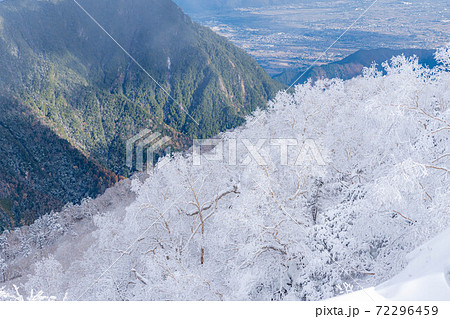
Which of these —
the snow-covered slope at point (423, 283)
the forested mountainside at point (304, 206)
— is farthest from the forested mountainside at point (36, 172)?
the snow-covered slope at point (423, 283)

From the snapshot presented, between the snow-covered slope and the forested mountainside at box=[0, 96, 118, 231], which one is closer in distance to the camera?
the snow-covered slope

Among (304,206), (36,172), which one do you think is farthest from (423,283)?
(36,172)

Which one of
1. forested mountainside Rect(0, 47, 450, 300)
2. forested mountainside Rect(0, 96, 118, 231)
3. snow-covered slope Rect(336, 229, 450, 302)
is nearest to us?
snow-covered slope Rect(336, 229, 450, 302)

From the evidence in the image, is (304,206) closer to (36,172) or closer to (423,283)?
(423,283)

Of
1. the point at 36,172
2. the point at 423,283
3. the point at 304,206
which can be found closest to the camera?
the point at 423,283

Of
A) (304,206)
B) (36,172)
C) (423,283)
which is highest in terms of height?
(423,283)

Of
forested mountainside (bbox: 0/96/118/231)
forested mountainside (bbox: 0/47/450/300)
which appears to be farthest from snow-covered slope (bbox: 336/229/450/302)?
forested mountainside (bbox: 0/96/118/231)

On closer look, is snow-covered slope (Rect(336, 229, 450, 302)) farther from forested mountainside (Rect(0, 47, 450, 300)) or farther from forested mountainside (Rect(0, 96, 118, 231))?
forested mountainside (Rect(0, 96, 118, 231))

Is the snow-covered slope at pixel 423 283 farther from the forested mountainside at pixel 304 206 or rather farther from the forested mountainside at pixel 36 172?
the forested mountainside at pixel 36 172

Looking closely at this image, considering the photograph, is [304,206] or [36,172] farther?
[36,172]
